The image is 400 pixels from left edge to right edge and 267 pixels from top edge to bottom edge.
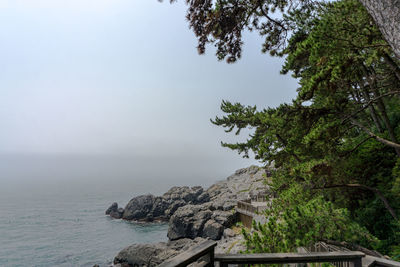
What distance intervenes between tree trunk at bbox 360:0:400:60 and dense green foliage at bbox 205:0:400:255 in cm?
227

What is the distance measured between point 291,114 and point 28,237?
2010 inches

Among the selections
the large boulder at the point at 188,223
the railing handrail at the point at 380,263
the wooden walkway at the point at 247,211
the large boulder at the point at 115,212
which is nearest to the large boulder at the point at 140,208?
the large boulder at the point at 115,212

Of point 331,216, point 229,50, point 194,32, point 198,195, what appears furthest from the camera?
point 198,195

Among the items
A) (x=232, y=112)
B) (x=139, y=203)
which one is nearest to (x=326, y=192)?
(x=232, y=112)

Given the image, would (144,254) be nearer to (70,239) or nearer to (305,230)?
(305,230)

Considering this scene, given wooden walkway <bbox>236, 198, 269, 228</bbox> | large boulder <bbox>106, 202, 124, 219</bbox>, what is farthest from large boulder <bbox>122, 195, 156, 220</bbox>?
wooden walkway <bbox>236, 198, 269, 228</bbox>

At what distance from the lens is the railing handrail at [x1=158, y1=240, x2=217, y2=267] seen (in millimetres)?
1971

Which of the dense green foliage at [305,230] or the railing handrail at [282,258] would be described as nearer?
the railing handrail at [282,258]

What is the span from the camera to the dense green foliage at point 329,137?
239 inches

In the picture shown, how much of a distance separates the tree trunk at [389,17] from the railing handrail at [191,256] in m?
3.84

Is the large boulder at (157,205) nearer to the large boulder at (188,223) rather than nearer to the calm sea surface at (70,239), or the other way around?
the calm sea surface at (70,239)

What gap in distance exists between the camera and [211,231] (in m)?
24.4

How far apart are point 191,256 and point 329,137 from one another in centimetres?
753

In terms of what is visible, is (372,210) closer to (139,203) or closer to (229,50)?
(229,50)
